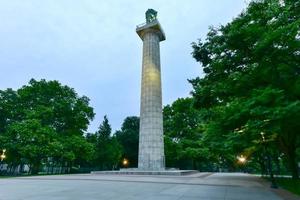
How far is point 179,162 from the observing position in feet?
209

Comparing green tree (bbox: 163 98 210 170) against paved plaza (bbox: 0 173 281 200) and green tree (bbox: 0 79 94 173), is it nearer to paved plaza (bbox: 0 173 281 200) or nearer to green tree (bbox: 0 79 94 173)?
green tree (bbox: 0 79 94 173)

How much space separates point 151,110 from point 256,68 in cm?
2782

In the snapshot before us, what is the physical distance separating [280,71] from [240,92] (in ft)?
8.52

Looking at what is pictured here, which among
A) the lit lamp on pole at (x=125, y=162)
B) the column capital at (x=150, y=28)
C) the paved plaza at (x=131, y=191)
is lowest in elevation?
the paved plaza at (x=131, y=191)

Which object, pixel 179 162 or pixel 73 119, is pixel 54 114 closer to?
pixel 73 119

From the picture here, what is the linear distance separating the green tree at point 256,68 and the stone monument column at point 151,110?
22923mm

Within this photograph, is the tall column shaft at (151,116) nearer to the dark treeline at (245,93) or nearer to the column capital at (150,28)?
the column capital at (150,28)

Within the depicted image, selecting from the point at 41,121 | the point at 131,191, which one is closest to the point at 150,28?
the point at 41,121

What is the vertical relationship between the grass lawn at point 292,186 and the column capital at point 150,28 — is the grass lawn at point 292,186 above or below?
below

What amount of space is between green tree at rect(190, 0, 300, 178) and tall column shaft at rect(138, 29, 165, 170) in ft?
75.2

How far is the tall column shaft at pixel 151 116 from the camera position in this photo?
39875 millimetres

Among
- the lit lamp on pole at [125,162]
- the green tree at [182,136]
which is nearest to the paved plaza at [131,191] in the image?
the green tree at [182,136]

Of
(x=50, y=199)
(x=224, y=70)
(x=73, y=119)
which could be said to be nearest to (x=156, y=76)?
(x=73, y=119)

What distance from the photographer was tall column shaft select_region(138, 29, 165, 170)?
131ft
